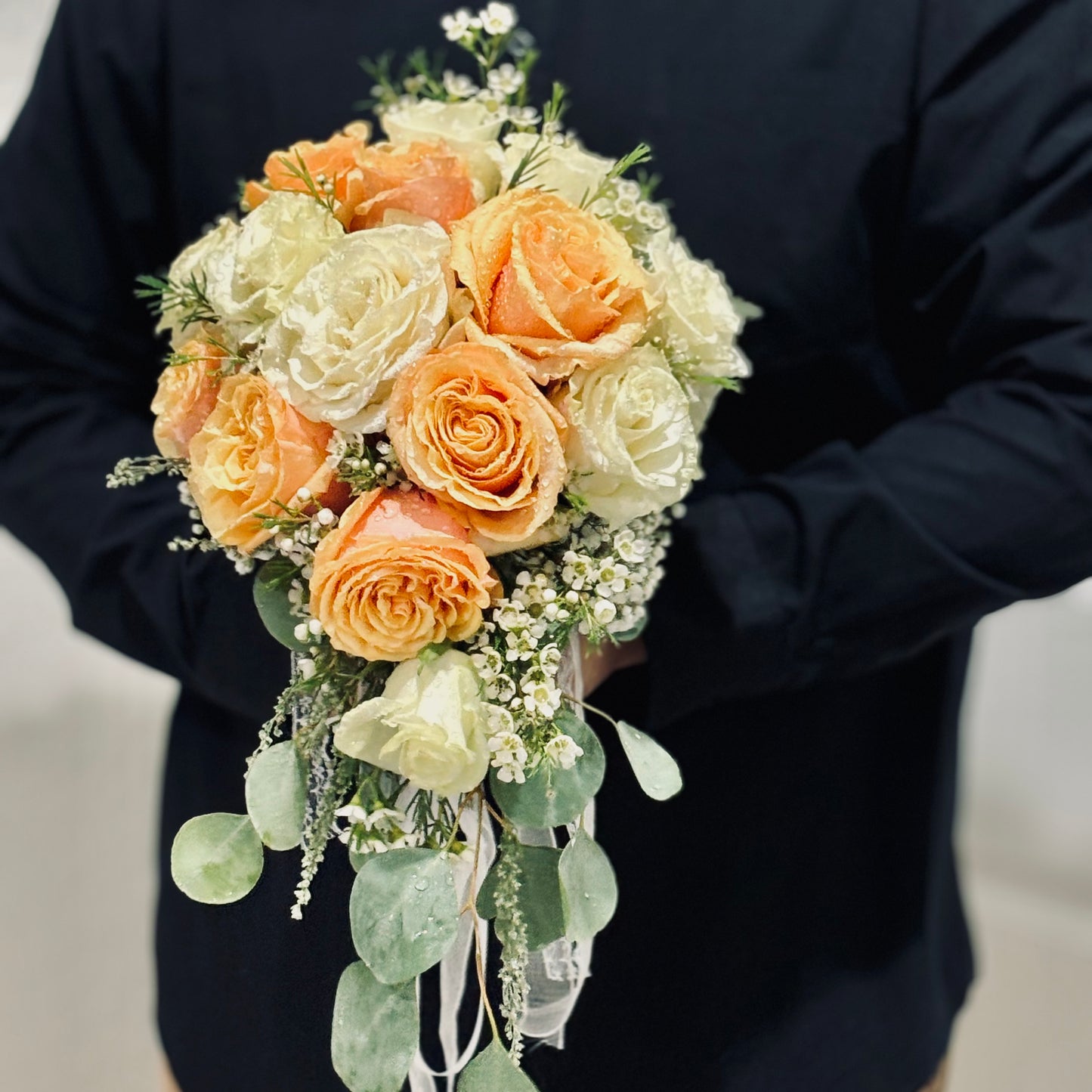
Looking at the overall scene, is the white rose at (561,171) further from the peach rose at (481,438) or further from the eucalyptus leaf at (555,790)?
the eucalyptus leaf at (555,790)

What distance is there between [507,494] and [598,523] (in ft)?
0.26

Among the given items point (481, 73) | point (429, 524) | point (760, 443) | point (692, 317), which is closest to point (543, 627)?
point (429, 524)

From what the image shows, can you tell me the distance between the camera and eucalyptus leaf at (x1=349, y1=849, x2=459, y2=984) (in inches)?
18.8

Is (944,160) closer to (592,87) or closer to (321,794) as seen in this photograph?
(592,87)

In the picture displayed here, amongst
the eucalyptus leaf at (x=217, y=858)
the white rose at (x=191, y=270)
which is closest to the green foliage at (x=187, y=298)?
the white rose at (x=191, y=270)

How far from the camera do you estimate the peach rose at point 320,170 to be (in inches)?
22.3

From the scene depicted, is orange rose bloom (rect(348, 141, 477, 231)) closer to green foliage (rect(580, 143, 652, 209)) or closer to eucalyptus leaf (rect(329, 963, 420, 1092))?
green foliage (rect(580, 143, 652, 209))

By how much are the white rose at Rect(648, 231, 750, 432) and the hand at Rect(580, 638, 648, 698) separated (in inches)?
6.6

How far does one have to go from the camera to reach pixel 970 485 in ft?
2.33

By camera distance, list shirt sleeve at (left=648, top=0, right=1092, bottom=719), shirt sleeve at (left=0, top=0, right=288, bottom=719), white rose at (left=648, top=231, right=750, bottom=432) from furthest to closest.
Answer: shirt sleeve at (left=0, top=0, right=288, bottom=719) → shirt sleeve at (left=648, top=0, right=1092, bottom=719) → white rose at (left=648, top=231, right=750, bottom=432)

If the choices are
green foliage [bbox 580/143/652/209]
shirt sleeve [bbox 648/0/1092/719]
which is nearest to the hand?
shirt sleeve [bbox 648/0/1092/719]

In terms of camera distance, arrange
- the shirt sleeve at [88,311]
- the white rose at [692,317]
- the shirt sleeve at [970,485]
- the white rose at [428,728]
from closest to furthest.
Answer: the white rose at [428,728] → the white rose at [692,317] → the shirt sleeve at [970,485] → the shirt sleeve at [88,311]

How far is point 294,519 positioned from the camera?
0.51 m

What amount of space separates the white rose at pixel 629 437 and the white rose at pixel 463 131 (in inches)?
5.7
